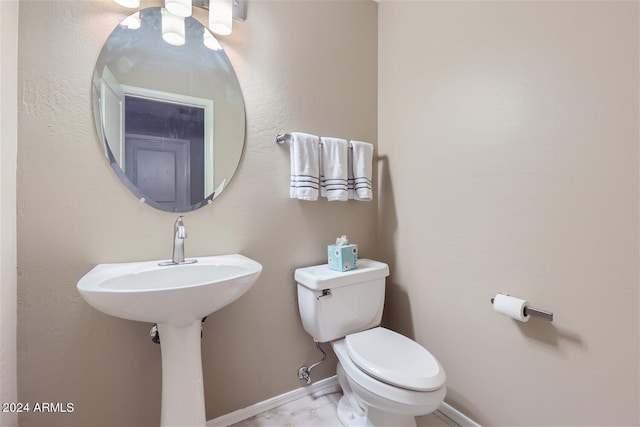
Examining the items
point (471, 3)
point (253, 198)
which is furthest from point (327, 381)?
point (471, 3)

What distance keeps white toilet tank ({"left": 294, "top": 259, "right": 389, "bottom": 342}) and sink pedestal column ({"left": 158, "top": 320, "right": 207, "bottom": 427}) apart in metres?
0.52

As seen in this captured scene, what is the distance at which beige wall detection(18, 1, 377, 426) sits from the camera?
40.3 inches

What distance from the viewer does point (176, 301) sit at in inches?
33.6

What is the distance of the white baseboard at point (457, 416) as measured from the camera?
4.36ft

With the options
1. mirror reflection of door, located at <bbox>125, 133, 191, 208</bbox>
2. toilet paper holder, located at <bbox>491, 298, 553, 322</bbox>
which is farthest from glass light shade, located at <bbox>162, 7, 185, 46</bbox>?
toilet paper holder, located at <bbox>491, 298, 553, 322</bbox>

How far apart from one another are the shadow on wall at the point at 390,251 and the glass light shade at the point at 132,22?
1369 millimetres

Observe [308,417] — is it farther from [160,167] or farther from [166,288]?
[160,167]

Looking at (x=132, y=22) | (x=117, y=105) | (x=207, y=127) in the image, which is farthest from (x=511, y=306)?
(x=132, y=22)

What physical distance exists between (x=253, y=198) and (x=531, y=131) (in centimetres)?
122

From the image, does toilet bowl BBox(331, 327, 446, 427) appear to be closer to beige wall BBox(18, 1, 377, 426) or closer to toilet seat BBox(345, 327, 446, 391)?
toilet seat BBox(345, 327, 446, 391)

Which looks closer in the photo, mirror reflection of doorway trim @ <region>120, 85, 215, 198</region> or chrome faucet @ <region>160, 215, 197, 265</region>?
chrome faucet @ <region>160, 215, 197, 265</region>

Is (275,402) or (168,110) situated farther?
(275,402)

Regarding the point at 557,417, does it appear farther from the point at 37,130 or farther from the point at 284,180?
the point at 37,130

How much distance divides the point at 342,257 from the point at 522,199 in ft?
2.66
